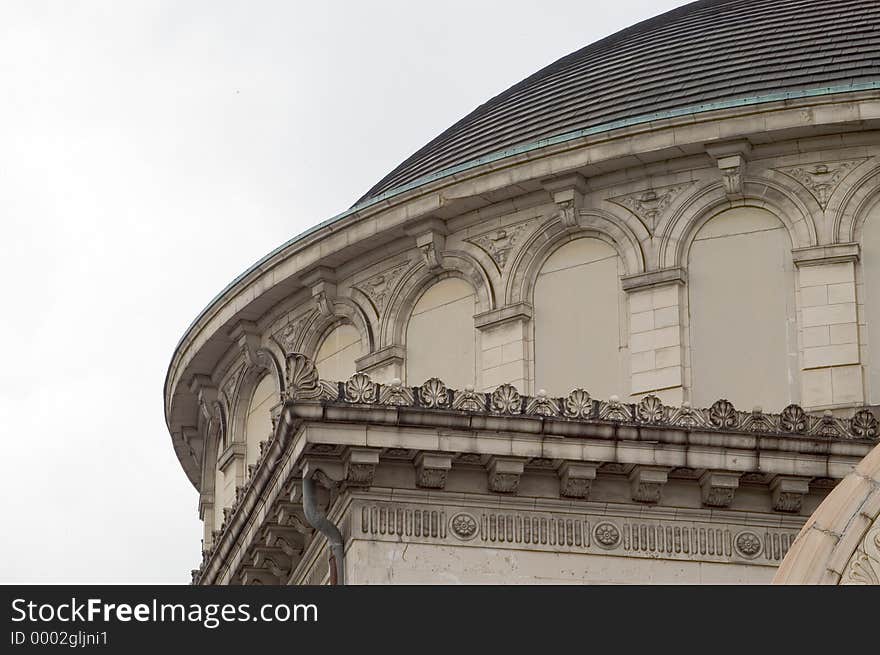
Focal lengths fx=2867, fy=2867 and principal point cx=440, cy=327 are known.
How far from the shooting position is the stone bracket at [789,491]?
93.0 feet

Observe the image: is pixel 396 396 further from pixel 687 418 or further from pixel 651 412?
pixel 687 418

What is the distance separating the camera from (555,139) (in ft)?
115

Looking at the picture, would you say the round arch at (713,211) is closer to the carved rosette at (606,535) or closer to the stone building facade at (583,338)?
the stone building facade at (583,338)

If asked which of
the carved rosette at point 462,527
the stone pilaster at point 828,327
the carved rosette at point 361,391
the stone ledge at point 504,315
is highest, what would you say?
the stone ledge at point 504,315

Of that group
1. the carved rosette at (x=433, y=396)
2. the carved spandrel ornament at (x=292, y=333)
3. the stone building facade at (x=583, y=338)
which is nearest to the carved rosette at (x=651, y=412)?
the stone building facade at (x=583, y=338)

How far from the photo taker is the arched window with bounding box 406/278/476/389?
1379 inches

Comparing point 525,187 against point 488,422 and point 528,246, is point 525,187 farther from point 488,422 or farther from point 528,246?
point 488,422

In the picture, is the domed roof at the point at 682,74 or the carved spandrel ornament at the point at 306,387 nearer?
the carved spandrel ornament at the point at 306,387

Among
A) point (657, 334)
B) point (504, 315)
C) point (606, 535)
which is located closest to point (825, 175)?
point (657, 334)

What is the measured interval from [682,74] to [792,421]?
30.9 feet

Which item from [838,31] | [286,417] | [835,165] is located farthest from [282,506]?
[838,31]

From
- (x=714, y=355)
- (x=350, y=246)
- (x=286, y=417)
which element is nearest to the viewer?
(x=286, y=417)

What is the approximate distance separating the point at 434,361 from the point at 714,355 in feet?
12.5

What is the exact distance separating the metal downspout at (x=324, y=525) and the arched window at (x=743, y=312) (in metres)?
6.70
